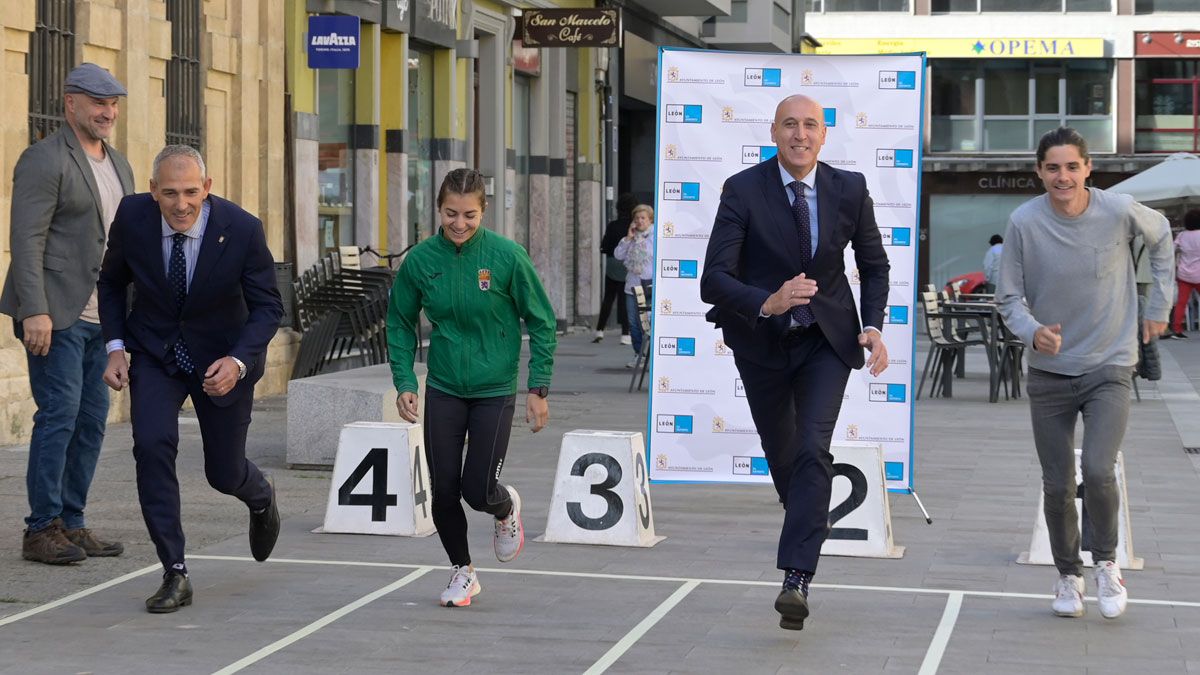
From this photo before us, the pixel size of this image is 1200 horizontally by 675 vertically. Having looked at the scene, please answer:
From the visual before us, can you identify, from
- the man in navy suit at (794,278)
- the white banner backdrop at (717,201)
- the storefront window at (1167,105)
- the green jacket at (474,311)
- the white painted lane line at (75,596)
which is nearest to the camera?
the man in navy suit at (794,278)

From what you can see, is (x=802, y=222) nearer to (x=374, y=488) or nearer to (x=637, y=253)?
(x=374, y=488)

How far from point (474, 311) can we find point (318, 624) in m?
1.29

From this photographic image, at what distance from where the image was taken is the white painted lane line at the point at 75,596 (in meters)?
7.32

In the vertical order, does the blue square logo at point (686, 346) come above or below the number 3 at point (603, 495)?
above

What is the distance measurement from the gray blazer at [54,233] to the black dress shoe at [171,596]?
1392mm

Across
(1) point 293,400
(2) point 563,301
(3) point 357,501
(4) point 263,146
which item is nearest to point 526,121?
(2) point 563,301

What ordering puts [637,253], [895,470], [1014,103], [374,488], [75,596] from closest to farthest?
[75,596] < [374,488] < [895,470] < [637,253] < [1014,103]

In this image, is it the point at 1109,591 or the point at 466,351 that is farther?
the point at 466,351

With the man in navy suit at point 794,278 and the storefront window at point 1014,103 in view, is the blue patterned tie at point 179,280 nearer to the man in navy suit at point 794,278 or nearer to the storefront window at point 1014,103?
the man in navy suit at point 794,278

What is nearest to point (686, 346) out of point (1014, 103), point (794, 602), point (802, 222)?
point (802, 222)

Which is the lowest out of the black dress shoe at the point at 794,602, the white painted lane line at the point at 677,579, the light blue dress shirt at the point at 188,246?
the white painted lane line at the point at 677,579

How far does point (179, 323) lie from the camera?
25.0 feet

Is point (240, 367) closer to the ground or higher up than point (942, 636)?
higher up

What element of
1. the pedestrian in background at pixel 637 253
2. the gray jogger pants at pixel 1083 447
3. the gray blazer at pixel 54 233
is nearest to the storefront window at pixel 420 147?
the pedestrian in background at pixel 637 253
